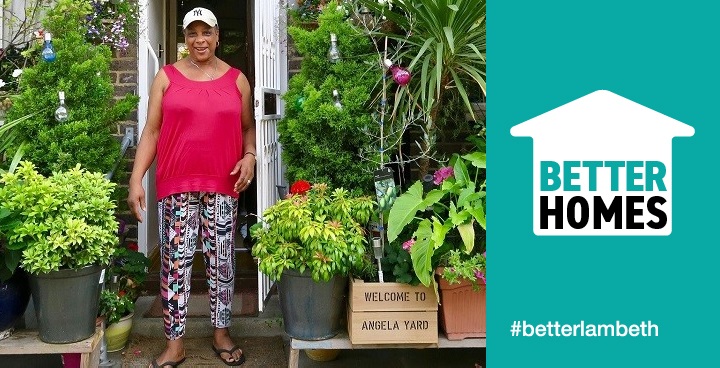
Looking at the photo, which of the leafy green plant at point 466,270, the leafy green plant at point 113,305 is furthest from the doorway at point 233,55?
the leafy green plant at point 466,270

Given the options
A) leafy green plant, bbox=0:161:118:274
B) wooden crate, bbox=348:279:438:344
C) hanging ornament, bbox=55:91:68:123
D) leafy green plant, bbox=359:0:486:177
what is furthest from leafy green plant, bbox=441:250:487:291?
hanging ornament, bbox=55:91:68:123

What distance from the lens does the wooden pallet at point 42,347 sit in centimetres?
312

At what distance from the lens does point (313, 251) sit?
3.20 meters

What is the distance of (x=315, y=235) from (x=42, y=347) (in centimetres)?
127

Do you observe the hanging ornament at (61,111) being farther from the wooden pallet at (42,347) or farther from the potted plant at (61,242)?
the wooden pallet at (42,347)

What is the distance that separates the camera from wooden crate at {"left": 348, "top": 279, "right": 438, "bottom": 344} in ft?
10.6

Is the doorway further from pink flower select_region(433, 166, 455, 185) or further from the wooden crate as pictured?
pink flower select_region(433, 166, 455, 185)

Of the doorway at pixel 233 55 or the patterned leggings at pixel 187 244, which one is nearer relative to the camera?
the patterned leggings at pixel 187 244

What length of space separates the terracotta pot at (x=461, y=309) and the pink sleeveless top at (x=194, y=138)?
3.83 feet

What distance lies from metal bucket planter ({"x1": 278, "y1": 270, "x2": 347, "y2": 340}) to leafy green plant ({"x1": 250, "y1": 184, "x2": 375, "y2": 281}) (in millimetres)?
68

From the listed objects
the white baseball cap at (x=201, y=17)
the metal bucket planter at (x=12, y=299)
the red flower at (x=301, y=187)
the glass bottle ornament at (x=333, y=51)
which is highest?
the white baseball cap at (x=201, y=17)

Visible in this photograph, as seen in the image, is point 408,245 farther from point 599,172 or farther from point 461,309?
point 599,172

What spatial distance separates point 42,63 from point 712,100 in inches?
123

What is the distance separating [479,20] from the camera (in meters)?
3.53
